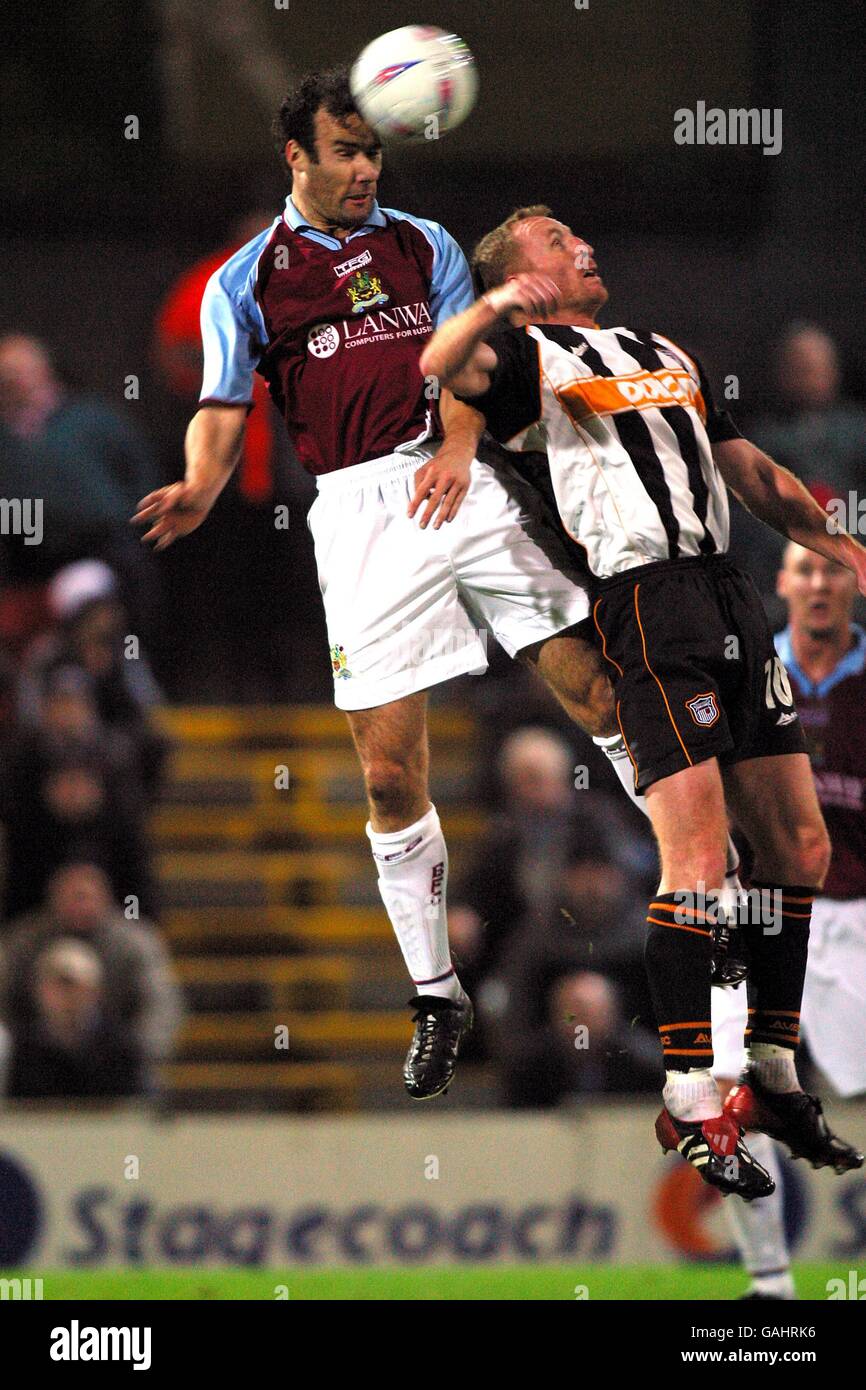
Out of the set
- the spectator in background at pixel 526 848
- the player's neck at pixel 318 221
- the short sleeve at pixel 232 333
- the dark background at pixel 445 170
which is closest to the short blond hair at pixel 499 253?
the player's neck at pixel 318 221

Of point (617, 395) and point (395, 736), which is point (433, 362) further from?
point (395, 736)

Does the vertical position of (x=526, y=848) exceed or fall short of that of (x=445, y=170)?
it falls short

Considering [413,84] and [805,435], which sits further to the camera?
[805,435]

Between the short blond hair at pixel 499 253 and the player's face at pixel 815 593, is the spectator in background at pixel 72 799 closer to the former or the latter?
the player's face at pixel 815 593

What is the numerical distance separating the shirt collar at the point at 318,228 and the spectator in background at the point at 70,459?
7.67 feet

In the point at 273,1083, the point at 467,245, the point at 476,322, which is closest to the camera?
the point at 476,322

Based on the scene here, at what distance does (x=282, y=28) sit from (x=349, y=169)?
3.15 metres

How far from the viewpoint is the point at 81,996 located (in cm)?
897

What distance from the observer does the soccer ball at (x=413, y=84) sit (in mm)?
4809

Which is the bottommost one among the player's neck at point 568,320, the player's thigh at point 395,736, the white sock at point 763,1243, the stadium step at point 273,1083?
the white sock at point 763,1243

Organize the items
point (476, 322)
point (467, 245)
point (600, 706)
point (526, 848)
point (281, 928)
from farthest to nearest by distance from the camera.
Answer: point (281, 928), point (526, 848), point (467, 245), point (600, 706), point (476, 322)

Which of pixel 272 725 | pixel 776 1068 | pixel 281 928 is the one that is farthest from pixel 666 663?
pixel 272 725

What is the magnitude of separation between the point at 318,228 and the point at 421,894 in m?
1.78
